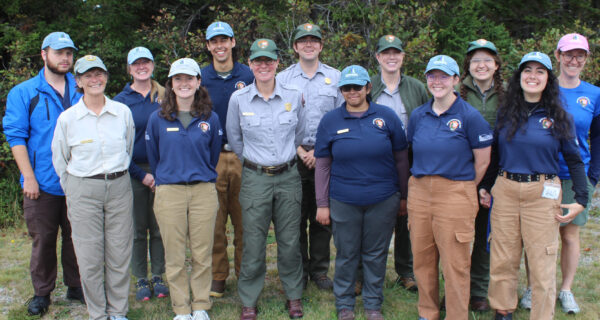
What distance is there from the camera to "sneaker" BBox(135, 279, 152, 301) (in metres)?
4.95

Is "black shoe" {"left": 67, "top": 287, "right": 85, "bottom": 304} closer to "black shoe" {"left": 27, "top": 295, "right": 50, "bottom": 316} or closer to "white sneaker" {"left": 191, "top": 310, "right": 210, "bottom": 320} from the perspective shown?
"black shoe" {"left": 27, "top": 295, "right": 50, "bottom": 316}

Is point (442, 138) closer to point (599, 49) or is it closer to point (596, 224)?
point (596, 224)

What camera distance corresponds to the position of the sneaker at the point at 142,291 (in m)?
4.95

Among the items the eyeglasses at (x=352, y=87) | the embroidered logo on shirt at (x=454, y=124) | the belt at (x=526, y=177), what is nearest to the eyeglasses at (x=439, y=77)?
the embroidered logo on shirt at (x=454, y=124)

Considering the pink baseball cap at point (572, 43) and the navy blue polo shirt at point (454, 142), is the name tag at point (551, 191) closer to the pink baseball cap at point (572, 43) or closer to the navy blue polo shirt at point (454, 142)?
the navy blue polo shirt at point (454, 142)

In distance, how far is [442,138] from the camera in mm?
3842

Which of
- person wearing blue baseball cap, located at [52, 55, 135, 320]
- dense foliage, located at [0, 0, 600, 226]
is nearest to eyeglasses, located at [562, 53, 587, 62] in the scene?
dense foliage, located at [0, 0, 600, 226]

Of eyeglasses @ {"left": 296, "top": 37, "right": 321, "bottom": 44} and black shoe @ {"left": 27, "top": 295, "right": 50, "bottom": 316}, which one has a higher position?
eyeglasses @ {"left": 296, "top": 37, "right": 321, "bottom": 44}

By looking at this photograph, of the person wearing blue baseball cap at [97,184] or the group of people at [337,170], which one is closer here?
the group of people at [337,170]

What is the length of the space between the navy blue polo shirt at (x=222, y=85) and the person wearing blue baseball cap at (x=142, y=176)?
46cm

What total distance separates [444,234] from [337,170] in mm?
1004

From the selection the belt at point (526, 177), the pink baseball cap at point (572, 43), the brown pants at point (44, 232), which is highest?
the pink baseball cap at point (572, 43)

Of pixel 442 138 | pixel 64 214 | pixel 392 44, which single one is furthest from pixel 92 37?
pixel 442 138

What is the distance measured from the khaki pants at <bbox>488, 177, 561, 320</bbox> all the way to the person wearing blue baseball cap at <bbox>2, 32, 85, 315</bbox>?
373 centimetres
